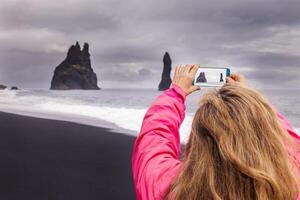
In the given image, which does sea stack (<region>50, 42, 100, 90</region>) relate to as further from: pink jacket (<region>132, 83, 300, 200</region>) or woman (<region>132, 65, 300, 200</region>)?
woman (<region>132, 65, 300, 200</region>)

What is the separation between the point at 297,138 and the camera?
1.05 m

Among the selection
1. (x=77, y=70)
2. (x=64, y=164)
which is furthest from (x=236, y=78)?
(x=77, y=70)

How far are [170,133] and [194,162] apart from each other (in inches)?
7.6

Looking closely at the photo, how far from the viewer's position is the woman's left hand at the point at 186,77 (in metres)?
1.20

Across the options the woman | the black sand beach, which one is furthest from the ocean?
the woman

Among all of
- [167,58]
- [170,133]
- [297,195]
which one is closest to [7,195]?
[170,133]

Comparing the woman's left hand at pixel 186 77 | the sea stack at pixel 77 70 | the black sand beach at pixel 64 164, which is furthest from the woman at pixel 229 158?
the sea stack at pixel 77 70

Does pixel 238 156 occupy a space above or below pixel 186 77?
below

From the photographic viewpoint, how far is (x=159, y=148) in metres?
1.07

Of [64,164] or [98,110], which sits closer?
[64,164]

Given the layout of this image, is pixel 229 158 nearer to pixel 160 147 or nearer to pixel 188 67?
pixel 160 147

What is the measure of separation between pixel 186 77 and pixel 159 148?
A: 0.24 metres

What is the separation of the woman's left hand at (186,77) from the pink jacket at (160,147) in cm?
2

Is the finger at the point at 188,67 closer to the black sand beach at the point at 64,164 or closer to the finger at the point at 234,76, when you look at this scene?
the finger at the point at 234,76
